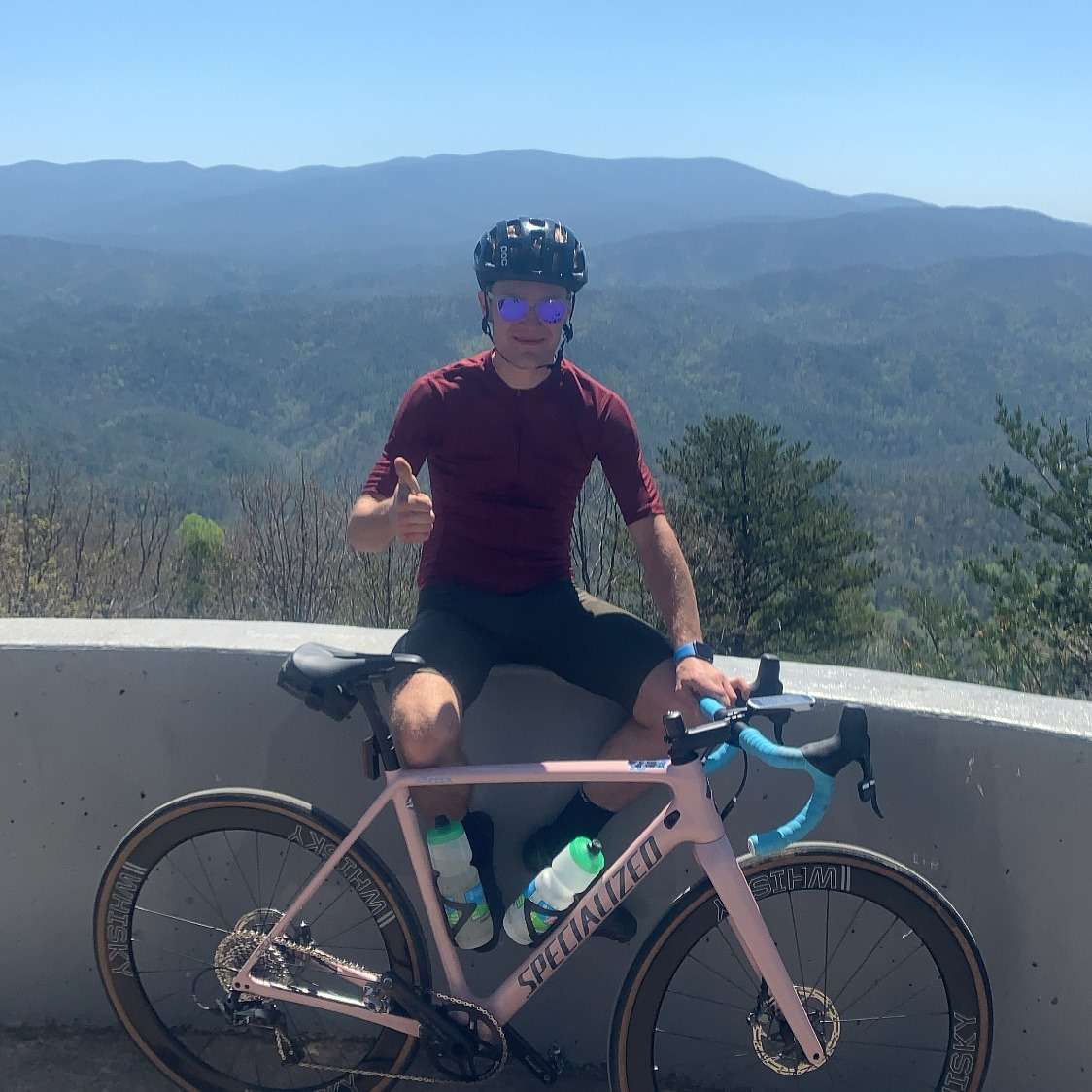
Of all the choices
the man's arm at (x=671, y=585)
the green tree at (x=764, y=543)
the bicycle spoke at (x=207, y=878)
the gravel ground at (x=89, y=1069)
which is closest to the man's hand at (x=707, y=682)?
the man's arm at (x=671, y=585)

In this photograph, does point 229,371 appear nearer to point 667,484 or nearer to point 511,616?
point 667,484

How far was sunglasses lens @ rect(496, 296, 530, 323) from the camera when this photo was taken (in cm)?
271

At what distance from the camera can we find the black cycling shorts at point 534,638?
8.14 feet

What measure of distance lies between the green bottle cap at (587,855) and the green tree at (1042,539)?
11.8m

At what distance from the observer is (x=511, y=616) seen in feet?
8.70

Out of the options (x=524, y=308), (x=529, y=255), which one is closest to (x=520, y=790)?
(x=524, y=308)

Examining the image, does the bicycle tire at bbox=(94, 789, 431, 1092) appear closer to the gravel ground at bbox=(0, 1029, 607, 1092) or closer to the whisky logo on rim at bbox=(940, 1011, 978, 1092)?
the gravel ground at bbox=(0, 1029, 607, 1092)

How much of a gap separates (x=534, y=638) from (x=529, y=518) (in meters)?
0.32

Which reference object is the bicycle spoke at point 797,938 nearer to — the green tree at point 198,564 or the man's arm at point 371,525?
the man's arm at point 371,525

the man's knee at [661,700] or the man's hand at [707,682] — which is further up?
the man's hand at [707,682]

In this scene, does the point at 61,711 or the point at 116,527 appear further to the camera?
the point at 116,527

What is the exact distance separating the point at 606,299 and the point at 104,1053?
7062 inches

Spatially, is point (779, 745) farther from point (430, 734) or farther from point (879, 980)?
point (879, 980)

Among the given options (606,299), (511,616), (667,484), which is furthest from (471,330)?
(511,616)
